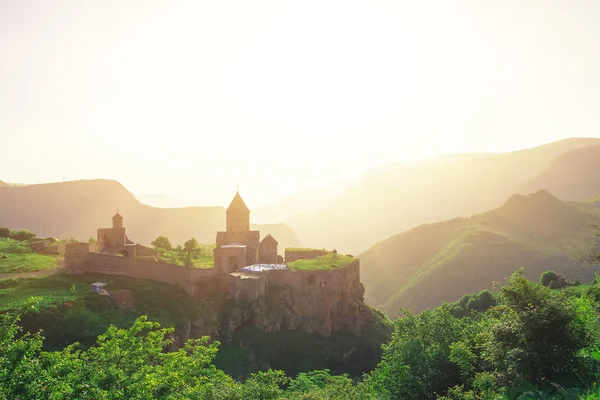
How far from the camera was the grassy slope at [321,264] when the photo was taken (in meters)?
52.0

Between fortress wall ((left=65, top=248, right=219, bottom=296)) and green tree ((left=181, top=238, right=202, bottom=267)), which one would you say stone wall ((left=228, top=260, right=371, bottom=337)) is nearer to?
fortress wall ((left=65, top=248, right=219, bottom=296))

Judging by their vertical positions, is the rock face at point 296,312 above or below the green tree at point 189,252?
below

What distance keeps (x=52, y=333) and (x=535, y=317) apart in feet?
103

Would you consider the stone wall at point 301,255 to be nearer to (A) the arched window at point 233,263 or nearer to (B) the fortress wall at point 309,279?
(B) the fortress wall at point 309,279

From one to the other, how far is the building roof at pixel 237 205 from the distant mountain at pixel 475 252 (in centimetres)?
5391

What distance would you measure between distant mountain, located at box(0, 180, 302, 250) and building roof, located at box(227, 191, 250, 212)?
111 m

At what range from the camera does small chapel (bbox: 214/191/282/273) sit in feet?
177

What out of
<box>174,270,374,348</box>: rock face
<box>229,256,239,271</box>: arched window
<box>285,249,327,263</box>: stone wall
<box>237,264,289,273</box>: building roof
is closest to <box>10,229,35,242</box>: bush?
<box>229,256,239,271</box>: arched window

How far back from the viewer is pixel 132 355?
1656 cm

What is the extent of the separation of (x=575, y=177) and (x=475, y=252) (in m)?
121

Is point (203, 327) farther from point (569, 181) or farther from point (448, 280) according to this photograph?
point (569, 181)

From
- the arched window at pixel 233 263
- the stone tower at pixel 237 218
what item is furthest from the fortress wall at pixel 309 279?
the stone tower at pixel 237 218

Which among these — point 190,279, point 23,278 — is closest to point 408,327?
point 190,279

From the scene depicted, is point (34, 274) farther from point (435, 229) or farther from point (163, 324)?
point (435, 229)
